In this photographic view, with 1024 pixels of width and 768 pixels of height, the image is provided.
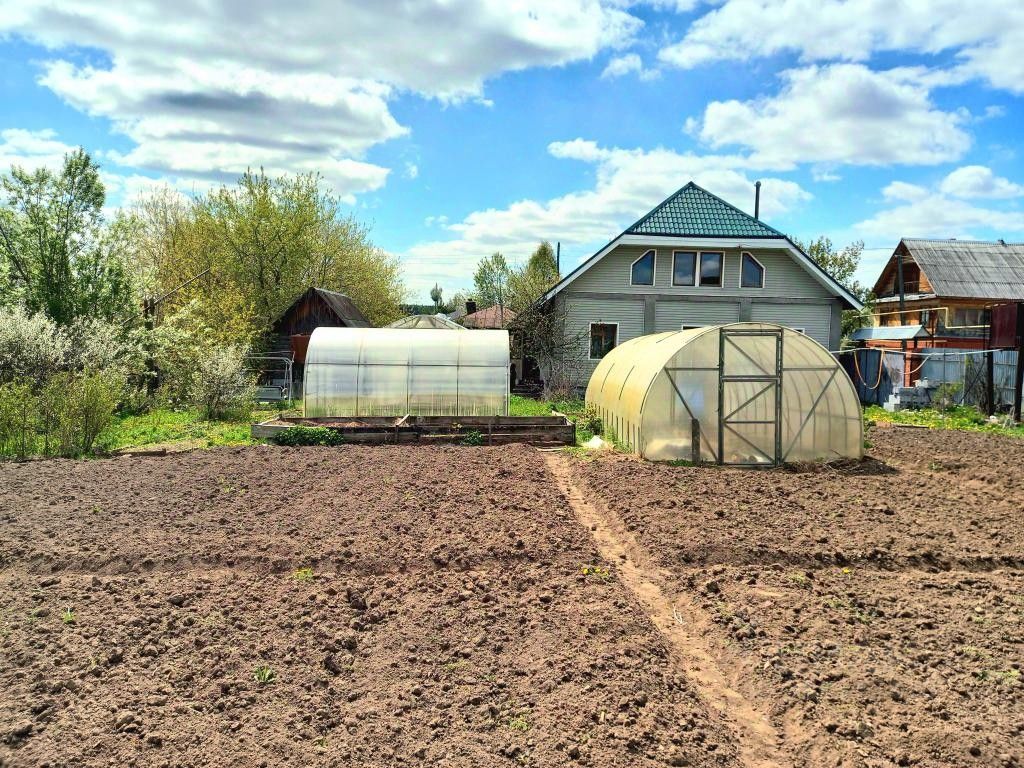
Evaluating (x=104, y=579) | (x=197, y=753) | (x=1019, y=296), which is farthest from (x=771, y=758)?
(x=1019, y=296)

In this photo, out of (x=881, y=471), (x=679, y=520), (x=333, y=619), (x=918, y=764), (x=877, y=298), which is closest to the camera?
(x=918, y=764)

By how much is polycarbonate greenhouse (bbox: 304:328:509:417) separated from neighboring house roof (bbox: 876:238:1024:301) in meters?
25.8

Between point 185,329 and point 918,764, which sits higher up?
point 185,329

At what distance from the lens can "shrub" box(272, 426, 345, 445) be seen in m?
13.6

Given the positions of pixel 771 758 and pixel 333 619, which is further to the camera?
pixel 333 619

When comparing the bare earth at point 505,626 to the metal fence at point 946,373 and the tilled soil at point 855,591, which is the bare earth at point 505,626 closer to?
the tilled soil at point 855,591

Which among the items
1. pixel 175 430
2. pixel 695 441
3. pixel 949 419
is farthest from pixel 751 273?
pixel 175 430

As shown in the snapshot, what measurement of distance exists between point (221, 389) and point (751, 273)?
16.8 m

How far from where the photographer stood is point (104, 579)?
6.24 meters

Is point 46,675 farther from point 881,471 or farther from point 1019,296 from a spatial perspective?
point 1019,296

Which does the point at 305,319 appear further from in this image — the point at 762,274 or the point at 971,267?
the point at 971,267

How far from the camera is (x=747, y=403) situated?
12.3 metres

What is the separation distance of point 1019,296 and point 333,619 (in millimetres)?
37615

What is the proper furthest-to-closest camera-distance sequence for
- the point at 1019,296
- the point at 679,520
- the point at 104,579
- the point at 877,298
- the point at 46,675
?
the point at 877,298 < the point at 1019,296 < the point at 679,520 < the point at 104,579 < the point at 46,675
